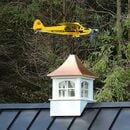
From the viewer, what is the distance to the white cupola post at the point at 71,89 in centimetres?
745

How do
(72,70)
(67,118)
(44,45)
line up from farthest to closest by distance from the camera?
(44,45)
(72,70)
(67,118)

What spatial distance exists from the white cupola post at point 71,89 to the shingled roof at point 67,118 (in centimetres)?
10

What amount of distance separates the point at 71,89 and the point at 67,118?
47 centimetres

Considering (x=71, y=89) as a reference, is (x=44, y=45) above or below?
below

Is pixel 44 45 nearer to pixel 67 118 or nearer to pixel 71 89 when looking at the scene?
pixel 71 89

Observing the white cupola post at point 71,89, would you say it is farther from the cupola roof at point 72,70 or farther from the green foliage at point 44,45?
the green foliage at point 44,45

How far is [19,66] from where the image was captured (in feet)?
53.4

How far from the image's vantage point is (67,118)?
7406 mm

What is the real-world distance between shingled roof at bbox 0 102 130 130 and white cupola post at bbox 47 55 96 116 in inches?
4.1

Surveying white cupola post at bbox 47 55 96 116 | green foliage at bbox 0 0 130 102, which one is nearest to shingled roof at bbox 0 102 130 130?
white cupola post at bbox 47 55 96 116

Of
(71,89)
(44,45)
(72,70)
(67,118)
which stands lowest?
(67,118)

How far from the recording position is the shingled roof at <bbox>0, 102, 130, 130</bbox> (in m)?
7.04

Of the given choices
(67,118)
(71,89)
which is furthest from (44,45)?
(67,118)

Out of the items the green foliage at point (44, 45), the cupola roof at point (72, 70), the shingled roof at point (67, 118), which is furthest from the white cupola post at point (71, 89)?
the green foliage at point (44, 45)
